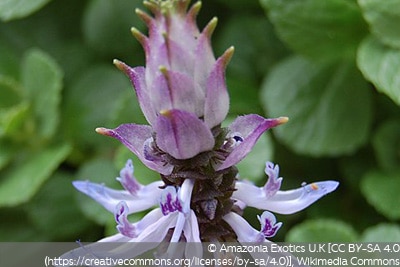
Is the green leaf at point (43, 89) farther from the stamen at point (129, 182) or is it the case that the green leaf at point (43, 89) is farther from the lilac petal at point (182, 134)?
the lilac petal at point (182, 134)

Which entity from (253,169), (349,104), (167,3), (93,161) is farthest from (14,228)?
(167,3)

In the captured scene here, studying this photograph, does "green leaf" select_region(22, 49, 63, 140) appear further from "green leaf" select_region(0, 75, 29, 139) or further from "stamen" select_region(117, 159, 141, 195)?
"stamen" select_region(117, 159, 141, 195)

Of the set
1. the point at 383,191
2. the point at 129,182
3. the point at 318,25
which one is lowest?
the point at 383,191

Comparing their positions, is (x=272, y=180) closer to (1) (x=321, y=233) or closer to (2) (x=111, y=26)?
(1) (x=321, y=233)

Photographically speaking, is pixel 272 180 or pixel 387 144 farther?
pixel 387 144

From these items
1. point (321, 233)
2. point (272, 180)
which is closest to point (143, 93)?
point (272, 180)

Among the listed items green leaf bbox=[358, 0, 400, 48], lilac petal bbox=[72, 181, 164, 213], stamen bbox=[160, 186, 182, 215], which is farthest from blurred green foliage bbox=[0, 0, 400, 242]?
stamen bbox=[160, 186, 182, 215]
